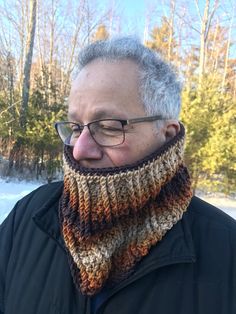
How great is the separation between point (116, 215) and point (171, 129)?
45 cm

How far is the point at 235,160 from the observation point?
11070 mm

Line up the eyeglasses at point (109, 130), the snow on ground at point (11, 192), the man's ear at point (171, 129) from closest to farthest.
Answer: the eyeglasses at point (109, 130) < the man's ear at point (171, 129) < the snow on ground at point (11, 192)

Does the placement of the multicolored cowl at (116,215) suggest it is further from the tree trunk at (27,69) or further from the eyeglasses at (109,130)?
the tree trunk at (27,69)

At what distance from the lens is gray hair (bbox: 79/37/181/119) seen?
56.2 inches

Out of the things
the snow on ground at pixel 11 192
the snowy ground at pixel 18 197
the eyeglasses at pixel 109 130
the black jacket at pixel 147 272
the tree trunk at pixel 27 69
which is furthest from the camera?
the tree trunk at pixel 27 69

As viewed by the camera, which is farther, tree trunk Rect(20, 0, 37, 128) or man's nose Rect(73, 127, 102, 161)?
tree trunk Rect(20, 0, 37, 128)

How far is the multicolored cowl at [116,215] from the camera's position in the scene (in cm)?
131

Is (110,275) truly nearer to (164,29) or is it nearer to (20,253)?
(20,253)

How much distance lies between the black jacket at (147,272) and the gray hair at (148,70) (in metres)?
0.45

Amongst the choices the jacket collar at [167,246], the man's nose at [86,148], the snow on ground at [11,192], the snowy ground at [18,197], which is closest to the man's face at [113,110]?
the man's nose at [86,148]


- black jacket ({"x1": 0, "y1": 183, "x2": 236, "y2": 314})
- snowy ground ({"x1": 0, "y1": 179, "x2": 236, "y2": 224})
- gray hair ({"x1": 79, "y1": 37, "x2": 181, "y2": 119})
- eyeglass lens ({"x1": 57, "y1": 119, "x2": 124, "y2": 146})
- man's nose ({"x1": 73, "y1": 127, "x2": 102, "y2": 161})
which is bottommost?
snowy ground ({"x1": 0, "y1": 179, "x2": 236, "y2": 224})

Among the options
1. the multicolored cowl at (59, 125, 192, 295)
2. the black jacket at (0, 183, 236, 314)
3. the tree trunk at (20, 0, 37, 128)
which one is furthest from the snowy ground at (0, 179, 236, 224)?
the multicolored cowl at (59, 125, 192, 295)

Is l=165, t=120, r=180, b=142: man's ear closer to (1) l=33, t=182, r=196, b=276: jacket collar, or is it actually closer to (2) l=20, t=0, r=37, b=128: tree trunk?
(1) l=33, t=182, r=196, b=276: jacket collar

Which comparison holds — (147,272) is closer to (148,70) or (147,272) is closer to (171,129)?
Answer: (171,129)
